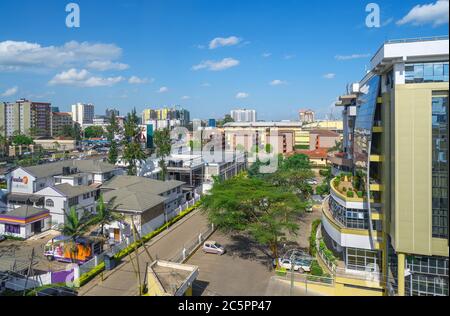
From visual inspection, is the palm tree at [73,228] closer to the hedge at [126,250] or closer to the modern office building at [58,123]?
the hedge at [126,250]

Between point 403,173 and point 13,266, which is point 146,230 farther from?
point 403,173

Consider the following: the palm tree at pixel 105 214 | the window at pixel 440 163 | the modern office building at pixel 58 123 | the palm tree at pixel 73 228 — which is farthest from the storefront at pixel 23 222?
the modern office building at pixel 58 123

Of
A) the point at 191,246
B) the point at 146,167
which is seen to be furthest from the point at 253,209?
the point at 146,167

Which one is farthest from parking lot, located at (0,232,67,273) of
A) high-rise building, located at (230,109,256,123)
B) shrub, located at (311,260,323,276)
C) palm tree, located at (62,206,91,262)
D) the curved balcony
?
high-rise building, located at (230,109,256,123)

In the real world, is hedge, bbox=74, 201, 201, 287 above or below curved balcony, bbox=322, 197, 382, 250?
below

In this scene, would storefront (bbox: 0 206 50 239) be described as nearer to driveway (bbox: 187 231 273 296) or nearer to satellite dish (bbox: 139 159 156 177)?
driveway (bbox: 187 231 273 296)
